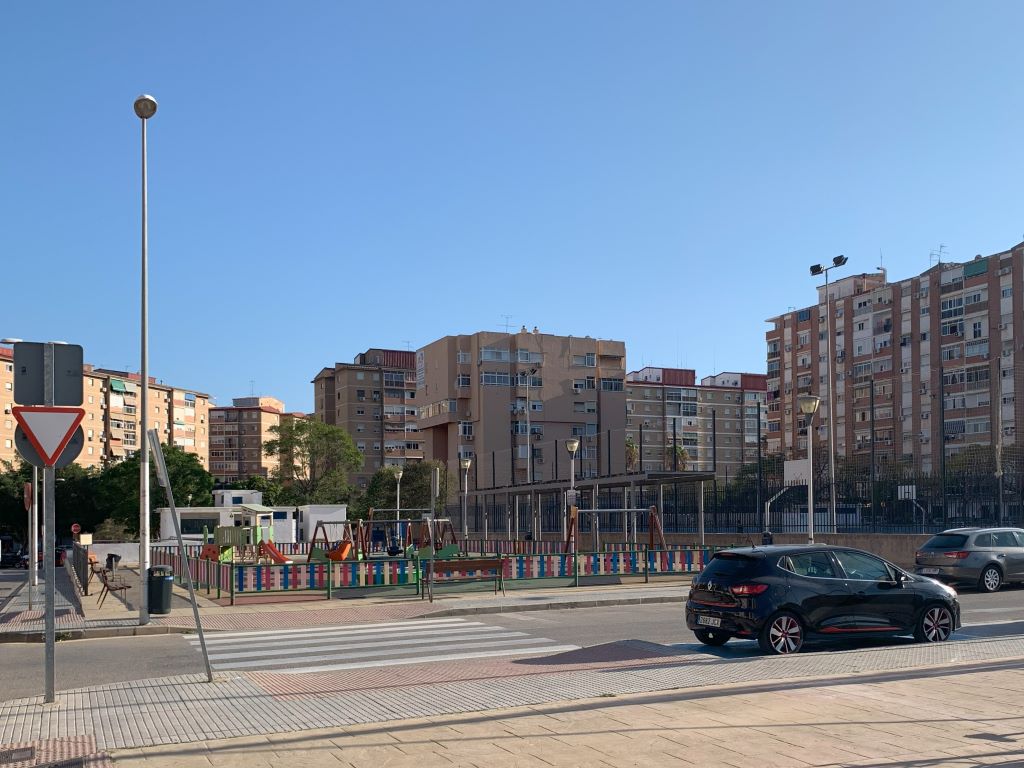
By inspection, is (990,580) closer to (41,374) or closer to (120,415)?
(41,374)

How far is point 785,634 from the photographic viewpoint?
1361cm

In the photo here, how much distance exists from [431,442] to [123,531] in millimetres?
30398

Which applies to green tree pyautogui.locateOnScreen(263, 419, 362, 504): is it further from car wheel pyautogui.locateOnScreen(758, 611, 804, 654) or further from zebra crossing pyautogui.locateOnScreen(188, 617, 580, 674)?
car wheel pyautogui.locateOnScreen(758, 611, 804, 654)

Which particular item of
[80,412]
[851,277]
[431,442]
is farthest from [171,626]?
[851,277]

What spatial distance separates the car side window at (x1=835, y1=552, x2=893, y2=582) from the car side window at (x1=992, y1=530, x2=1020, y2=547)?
1117cm

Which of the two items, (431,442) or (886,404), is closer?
(886,404)

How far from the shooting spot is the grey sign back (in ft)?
33.3

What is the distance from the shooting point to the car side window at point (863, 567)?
1426cm

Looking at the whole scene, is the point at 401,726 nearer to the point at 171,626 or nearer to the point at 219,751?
the point at 219,751

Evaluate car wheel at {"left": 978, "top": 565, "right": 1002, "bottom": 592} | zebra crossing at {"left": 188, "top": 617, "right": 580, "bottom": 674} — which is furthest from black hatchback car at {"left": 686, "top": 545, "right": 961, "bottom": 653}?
car wheel at {"left": 978, "top": 565, "right": 1002, "bottom": 592}

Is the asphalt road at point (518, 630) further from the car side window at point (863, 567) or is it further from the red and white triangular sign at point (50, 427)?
the red and white triangular sign at point (50, 427)

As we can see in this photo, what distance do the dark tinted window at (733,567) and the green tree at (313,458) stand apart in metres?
83.5

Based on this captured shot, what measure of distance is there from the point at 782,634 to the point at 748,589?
2.32ft

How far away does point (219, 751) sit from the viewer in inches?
318
